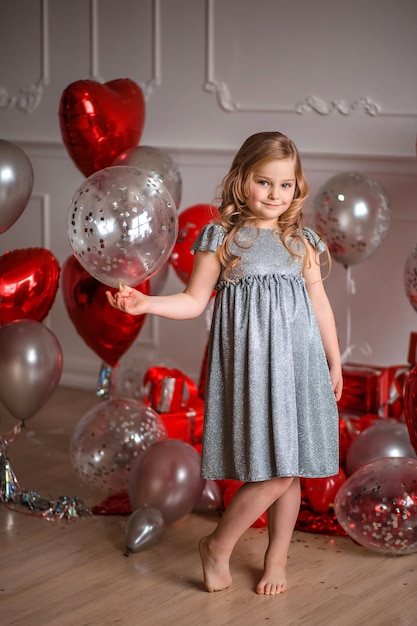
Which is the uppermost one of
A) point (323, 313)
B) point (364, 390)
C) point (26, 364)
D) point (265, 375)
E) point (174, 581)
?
point (323, 313)

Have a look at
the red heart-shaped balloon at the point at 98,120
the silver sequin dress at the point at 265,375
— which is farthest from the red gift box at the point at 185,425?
the silver sequin dress at the point at 265,375

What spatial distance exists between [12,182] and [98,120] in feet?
1.33

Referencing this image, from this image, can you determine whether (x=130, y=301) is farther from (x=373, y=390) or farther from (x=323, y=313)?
(x=373, y=390)

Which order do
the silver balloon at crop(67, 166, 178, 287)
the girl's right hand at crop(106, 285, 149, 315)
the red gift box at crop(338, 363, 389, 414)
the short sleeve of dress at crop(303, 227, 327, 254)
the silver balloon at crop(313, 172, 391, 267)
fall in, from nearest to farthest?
1. the girl's right hand at crop(106, 285, 149, 315)
2. the silver balloon at crop(67, 166, 178, 287)
3. the short sleeve of dress at crop(303, 227, 327, 254)
4. the silver balloon at crop(313, 172, 391, 267)
5. the red gift box at crop(338, 363, 389, 414)

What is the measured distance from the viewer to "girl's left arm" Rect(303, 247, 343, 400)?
90.7 inches

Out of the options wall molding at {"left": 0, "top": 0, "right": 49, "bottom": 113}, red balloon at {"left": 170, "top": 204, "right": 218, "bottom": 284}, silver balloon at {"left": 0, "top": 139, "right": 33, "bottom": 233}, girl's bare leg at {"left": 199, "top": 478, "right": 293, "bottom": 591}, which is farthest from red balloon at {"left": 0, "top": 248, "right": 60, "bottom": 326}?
wall molding at {"left": 0, "top": 0, "right": 49, "bottom": 113}

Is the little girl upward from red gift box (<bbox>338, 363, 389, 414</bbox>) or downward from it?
upward

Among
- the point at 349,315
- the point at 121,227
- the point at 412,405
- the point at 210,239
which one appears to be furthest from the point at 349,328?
the point at 121,227

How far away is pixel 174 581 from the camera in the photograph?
239cm

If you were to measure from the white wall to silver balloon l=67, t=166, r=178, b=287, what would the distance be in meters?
1.56

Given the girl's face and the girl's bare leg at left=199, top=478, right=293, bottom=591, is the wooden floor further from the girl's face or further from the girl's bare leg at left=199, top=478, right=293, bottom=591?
the girl's face

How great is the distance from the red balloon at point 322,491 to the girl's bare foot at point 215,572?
494 mm

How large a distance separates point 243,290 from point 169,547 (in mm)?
782

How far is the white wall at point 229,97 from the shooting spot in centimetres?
357
